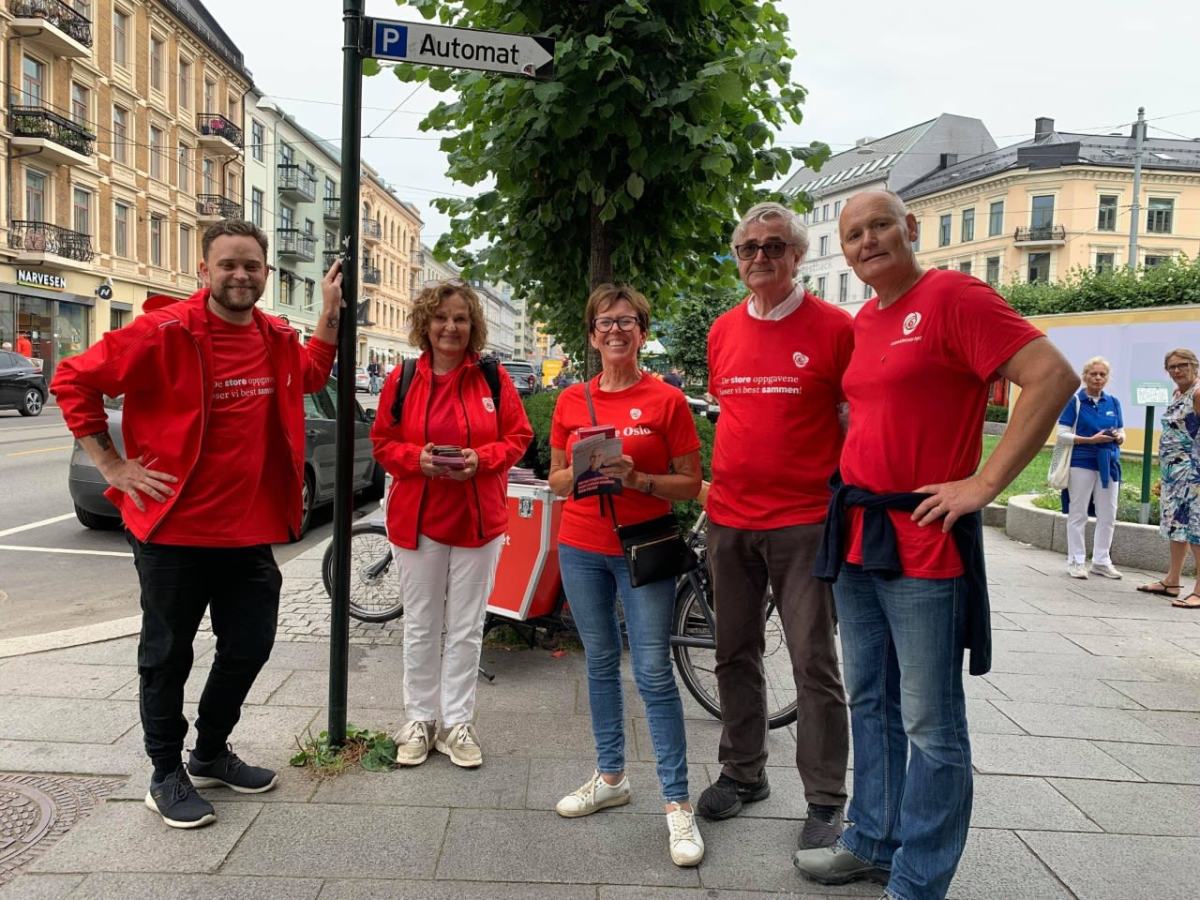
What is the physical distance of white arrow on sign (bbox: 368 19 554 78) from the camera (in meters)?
3.30

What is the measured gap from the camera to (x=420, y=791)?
10.7ft

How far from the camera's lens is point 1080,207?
49875mm

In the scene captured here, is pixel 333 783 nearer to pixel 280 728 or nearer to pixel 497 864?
pixel 280 728

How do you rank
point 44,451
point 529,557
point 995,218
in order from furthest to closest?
point 995,218 < point 44,451 < point 529,557

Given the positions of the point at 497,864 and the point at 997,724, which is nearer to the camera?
the point at 497,864

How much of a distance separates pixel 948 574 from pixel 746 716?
1152mm

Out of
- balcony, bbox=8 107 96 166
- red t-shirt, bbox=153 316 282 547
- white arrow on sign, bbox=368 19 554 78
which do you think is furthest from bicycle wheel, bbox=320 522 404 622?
balcony, bbox=8 107 96 166

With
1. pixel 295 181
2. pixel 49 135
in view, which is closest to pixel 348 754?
pixel 49 135

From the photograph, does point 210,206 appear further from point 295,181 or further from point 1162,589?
point 1162,589

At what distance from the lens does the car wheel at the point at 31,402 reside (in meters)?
21.6

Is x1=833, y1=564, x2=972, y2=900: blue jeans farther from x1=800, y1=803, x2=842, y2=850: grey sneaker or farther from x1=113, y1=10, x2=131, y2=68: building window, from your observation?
x1=113, y1=10, x2=131, y2=68: building window

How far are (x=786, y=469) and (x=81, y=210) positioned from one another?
3630 cm

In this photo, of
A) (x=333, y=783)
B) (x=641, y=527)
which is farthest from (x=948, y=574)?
(x=333, y=783)

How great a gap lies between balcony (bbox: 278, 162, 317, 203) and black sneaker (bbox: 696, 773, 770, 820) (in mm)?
54588
